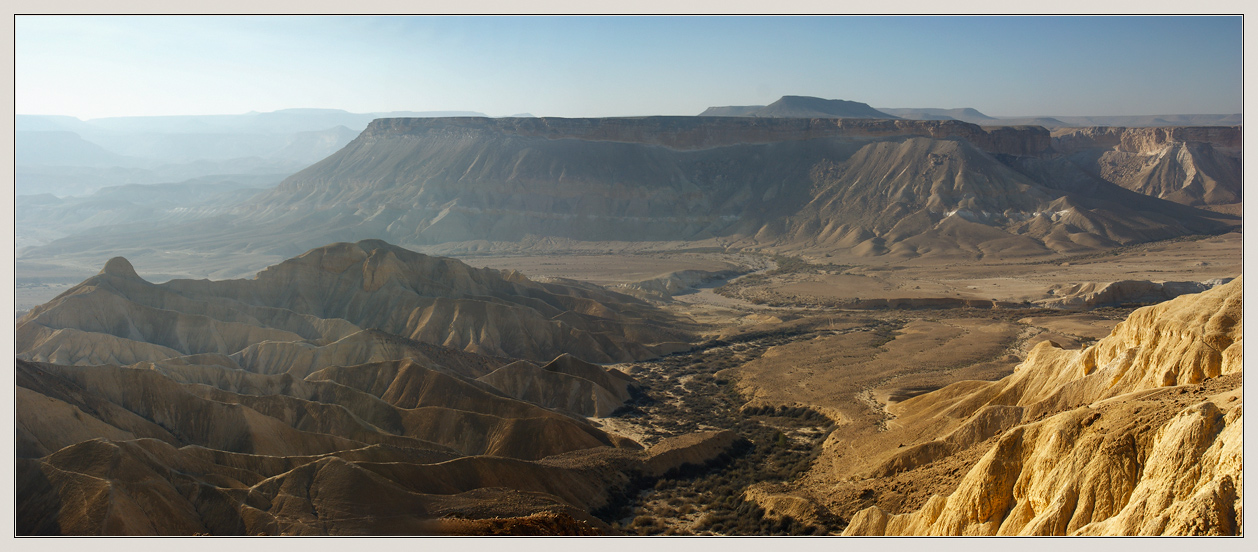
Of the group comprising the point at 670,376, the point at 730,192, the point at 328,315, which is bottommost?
the point at 670,376

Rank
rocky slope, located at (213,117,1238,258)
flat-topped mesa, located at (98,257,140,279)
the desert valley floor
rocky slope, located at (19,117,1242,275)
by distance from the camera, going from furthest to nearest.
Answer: rocky slope, located at (213,117,1238,258) < rocky slope, located at (19,117,1242,275) < flat-topped mesa, located at (98,257,140,279) < the desert valley floor

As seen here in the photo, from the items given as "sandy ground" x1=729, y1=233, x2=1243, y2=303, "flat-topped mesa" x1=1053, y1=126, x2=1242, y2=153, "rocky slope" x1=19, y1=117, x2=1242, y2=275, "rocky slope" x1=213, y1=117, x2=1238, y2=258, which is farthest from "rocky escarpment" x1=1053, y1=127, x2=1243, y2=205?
"sandy ground" x1=729, y1=233, x2=1243, y2=303

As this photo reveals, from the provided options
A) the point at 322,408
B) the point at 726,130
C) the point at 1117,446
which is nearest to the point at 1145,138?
the point at 726,130

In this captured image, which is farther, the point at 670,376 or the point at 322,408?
the point at 670,376

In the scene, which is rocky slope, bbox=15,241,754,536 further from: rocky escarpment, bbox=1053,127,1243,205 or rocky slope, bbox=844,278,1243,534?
rocky escarpment, bbox=1053,127,1243,205

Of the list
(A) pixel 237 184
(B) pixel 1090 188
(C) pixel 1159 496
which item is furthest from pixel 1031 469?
(A) pixel 237 184

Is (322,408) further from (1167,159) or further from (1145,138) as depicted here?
(1145,138)

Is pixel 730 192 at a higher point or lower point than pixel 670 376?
higher

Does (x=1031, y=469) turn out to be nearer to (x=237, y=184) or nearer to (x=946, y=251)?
(x=946, y=251)
